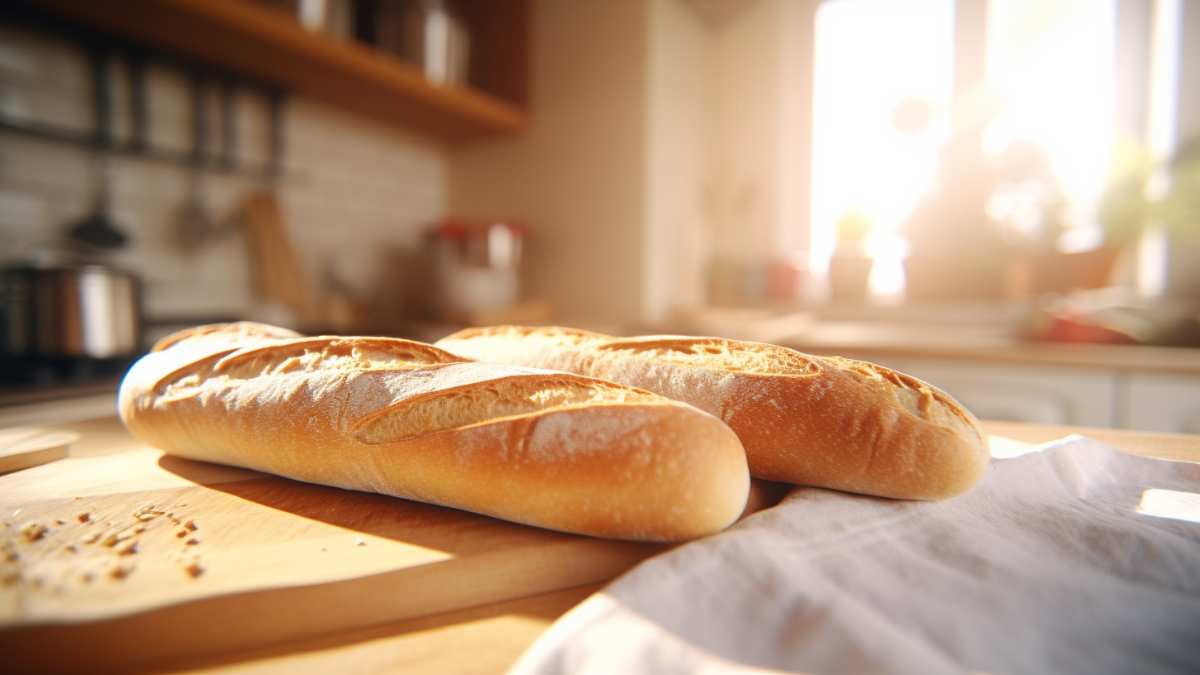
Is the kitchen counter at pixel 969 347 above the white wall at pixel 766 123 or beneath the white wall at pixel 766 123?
beneath

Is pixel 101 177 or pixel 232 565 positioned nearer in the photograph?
pixel 232 565

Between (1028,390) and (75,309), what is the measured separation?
217cm

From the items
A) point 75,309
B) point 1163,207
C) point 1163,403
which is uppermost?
point 1163,207

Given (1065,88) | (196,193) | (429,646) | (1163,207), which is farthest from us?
(1065,88)

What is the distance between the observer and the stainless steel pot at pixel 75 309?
1.16m

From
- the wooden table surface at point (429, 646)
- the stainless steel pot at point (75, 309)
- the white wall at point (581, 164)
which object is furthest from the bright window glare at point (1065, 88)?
the stainless steel pot at point (75, 309)

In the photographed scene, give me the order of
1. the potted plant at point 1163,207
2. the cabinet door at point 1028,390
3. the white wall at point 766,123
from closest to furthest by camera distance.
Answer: the cabinet door at point 1028,390 < the potted plant at point 1163,207 < the white wall at point 766,123

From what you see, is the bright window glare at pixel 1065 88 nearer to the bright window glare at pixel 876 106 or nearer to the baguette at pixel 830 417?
the bright window glare at pixel 876 106

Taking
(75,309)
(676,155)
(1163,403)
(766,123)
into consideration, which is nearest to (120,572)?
(75,309)

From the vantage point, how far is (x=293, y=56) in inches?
67.0

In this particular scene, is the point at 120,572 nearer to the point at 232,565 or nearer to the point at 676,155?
the point at 232,565

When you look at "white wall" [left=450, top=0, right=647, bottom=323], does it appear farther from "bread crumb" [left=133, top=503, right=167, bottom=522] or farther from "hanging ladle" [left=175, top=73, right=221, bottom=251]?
"bread crumb" [left=133, top=503, right=167, bottom=522]

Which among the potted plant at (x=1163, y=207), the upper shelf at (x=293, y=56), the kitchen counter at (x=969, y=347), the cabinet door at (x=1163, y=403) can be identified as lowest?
the cabinet door at (x=1163, y=403)

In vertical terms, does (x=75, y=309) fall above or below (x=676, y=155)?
below
